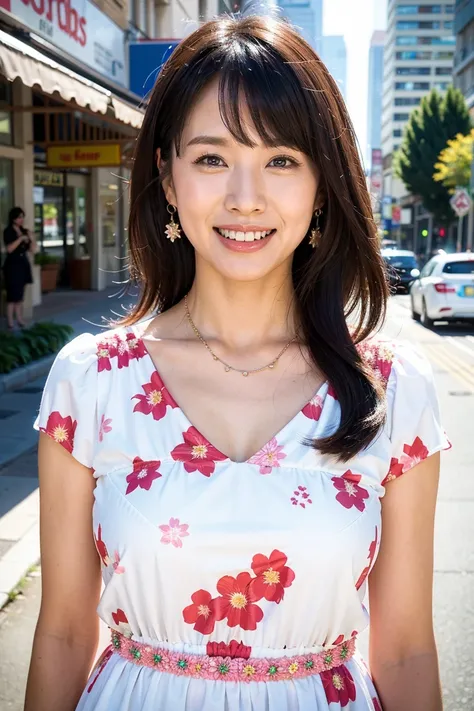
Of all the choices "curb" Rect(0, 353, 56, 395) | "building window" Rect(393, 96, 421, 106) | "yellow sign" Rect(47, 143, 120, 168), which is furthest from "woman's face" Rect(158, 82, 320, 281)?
"building window" Rect(393, 96, 421, 106)

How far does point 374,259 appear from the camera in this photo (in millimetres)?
1965

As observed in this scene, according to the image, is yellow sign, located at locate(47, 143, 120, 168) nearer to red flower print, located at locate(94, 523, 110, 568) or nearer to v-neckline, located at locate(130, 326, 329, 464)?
v-neckline, located at locate(130, 326, 329, 464)

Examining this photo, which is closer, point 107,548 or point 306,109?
point 107,548

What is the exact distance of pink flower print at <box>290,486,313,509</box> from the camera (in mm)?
1599

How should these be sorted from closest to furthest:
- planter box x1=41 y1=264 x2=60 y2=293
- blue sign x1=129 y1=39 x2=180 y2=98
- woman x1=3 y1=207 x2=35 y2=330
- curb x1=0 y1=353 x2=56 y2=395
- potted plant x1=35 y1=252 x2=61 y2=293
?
curb x1=0 y1=353 x2=56 y2=395
woman x1=3 y1=207 x2=35 y2=330
blue sign x1=129 y1=39 x2=180 y2=98
potted plant x1=35 y1=252 x2=61 y2=293
planter box x1=41 y1=264 x2=60 y2=293

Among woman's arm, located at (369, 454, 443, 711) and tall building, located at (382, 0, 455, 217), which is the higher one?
tall building, located at (382, 0, 455, 217)

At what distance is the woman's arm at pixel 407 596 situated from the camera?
1.65m

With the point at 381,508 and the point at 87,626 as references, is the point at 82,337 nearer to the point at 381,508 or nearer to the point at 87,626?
the point at 87,626

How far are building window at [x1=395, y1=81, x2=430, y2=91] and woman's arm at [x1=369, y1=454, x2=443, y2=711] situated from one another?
14013cm

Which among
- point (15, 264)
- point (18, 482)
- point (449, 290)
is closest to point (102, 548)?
point (18, 482)

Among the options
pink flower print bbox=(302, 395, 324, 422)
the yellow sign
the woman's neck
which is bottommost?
pink flower print bbox=(302, 395, 324, 422)

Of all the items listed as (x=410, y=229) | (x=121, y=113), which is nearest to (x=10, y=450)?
(x=121, y=113)

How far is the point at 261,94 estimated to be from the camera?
1.70 m

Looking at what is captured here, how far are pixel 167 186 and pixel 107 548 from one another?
2.79ft
